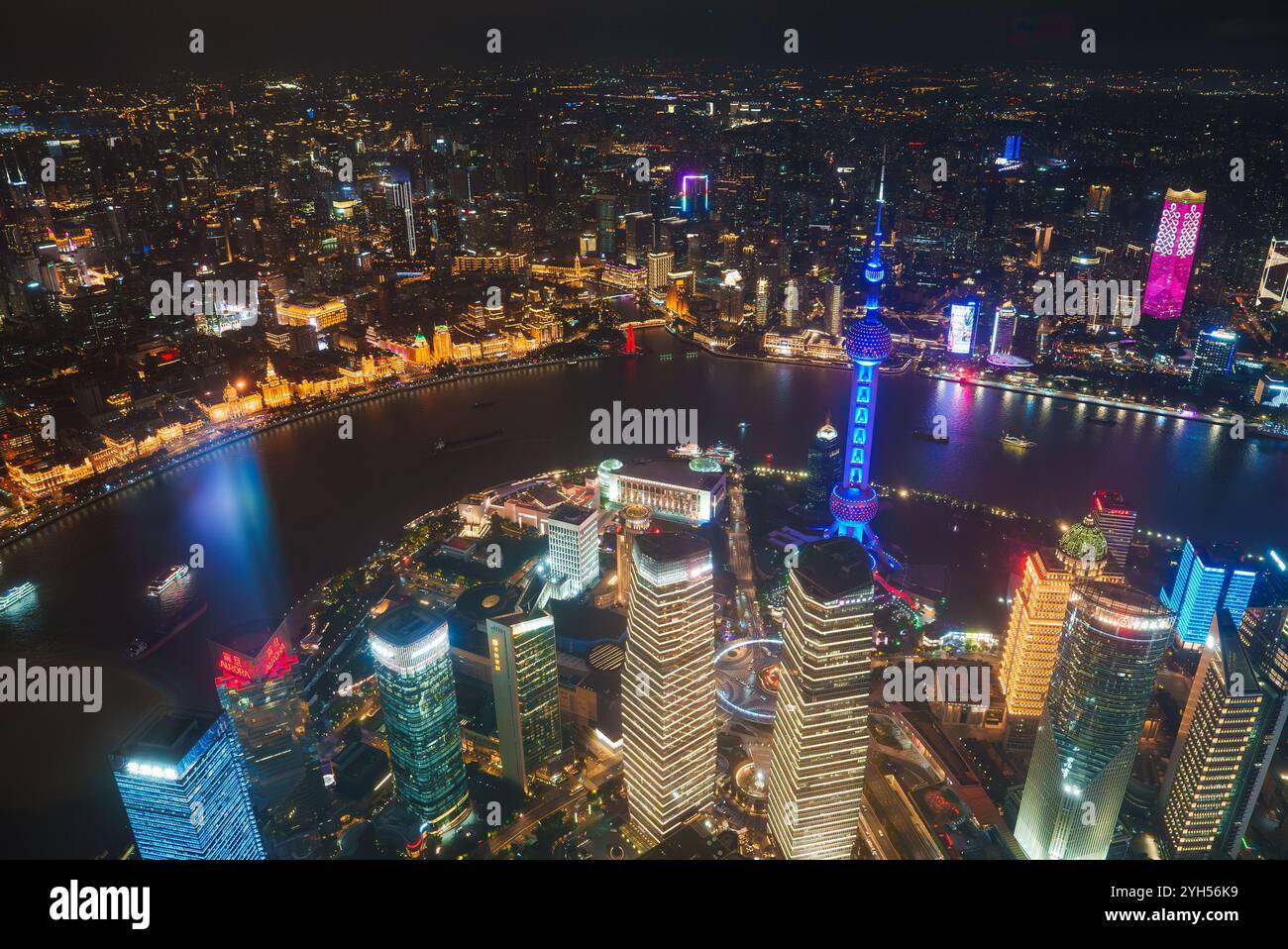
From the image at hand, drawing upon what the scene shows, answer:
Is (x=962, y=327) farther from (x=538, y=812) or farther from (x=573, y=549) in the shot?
(x=538, y=812)

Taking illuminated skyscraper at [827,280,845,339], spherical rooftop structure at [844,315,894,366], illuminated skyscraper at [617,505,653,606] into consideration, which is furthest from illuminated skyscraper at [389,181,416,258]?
spherical rooftop structure at [844,315,894,366]

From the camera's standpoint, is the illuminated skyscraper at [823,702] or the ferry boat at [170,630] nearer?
the illuminated skyscraper at [823,702]

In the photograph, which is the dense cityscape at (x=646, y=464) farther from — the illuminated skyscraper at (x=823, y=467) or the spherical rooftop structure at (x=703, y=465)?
the spherical rooftop structure at (x=703, y=465)

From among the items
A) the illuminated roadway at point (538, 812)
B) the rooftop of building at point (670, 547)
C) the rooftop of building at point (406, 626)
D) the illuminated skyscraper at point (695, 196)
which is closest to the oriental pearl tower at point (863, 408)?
the rooftop of building at point (670, 547)

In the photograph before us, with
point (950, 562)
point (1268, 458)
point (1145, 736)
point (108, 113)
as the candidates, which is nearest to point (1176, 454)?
point (1268, 458)

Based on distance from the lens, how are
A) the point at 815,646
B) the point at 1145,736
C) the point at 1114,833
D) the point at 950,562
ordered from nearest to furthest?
the point at 815,646 < the point at 1114,833 < the point at 1145,736 < the point at 950,562
